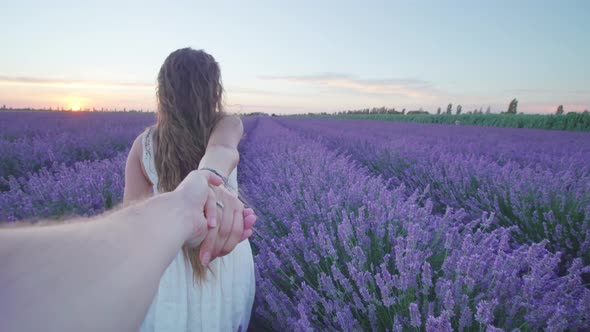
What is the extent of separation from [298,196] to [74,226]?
1.92 m

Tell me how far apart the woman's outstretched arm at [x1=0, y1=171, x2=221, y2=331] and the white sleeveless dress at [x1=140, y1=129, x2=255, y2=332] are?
937 mm

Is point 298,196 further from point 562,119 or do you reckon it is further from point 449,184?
point 562,119

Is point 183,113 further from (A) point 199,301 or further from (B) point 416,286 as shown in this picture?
(B) point 416,286

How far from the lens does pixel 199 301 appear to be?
4.56 ft

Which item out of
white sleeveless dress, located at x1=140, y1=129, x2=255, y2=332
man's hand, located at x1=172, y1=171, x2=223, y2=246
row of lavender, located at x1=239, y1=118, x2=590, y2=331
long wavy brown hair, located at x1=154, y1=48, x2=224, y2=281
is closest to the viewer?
man's hand, located at x1=172, y1=171, x2=223, y2=246

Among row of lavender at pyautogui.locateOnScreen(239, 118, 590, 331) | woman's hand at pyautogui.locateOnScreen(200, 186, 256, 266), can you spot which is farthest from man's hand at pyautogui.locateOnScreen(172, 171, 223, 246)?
row of lavender at pyautogui.locateOnScreen(239, 118, 590, 331)

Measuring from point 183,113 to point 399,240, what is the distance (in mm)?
1082

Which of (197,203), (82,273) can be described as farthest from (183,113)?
(82,273)

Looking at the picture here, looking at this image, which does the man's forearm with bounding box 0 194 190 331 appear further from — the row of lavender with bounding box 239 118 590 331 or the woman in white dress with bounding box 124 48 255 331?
the woman in white dress with bounding box 124 48 255 331

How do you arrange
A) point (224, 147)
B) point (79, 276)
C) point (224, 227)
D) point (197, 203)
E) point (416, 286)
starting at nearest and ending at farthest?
point (79, 276), point (197, 203), point (224, 227), point (416, 286), point (224, 147)

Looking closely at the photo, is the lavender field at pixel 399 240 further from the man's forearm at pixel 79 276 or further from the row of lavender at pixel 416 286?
the man's forearm at pixel 79 276

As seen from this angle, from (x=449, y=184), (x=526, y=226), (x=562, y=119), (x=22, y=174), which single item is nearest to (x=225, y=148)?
(x=526, y=226)

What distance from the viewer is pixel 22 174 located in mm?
4426

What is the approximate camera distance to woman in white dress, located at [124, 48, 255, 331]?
4.45 ft
